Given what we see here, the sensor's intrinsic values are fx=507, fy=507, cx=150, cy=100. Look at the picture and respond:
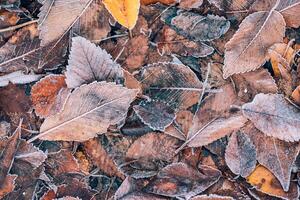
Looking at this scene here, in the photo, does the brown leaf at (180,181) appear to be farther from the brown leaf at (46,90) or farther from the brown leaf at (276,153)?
the brown leaf at (46,90)

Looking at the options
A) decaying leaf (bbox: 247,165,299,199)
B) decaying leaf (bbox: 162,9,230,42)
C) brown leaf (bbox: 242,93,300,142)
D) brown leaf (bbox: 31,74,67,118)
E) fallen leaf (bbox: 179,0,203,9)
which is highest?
fallen leaf (bbox: 179,0,203,9)

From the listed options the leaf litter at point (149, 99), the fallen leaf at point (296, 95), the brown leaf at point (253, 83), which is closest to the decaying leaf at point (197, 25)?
the leaf litter at point (149, 99)

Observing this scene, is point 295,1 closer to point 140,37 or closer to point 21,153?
point 140,37

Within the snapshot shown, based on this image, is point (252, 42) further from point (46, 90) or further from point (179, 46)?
point (46, 90)

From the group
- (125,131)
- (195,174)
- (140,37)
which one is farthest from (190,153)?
(140,37)

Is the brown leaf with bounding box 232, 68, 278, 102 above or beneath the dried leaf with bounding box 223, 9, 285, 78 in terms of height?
beneath

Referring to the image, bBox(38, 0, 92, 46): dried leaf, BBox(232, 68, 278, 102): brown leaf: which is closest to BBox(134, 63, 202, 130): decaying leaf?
BBox(232, 68, 278, 102): brown leaf

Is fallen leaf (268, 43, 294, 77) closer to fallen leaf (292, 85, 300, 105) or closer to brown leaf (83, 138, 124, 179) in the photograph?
fallen leaf (292, 85, 300, 105)
